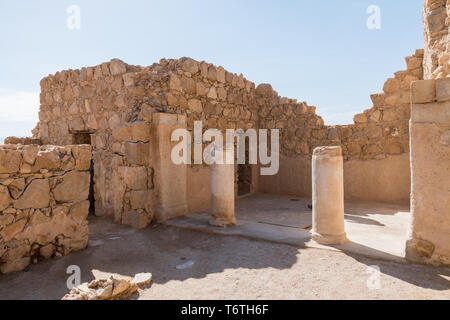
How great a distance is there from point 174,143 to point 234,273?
3.35 meters

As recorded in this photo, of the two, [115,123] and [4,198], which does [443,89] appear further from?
[115,123]

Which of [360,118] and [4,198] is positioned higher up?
[360,118]

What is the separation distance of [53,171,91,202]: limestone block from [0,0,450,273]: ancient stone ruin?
0.01 meters

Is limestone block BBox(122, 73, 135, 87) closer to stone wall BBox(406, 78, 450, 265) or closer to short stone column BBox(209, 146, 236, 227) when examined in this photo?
short stone column BBox(209, 146, 236, 227)

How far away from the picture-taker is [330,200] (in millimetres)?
4594

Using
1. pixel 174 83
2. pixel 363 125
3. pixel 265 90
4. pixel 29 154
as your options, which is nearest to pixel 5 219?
pixel 29 154

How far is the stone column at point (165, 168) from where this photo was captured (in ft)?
19.9

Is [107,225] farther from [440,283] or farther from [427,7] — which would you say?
[427,7]

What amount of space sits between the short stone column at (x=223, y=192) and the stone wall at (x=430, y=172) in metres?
2.97

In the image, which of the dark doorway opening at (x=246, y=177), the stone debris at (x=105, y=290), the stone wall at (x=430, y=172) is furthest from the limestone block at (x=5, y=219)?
the dark doorway opening at (x=246, y=177)

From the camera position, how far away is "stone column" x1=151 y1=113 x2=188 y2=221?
6.07 metres

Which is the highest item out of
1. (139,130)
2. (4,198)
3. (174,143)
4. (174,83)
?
(174,83)
